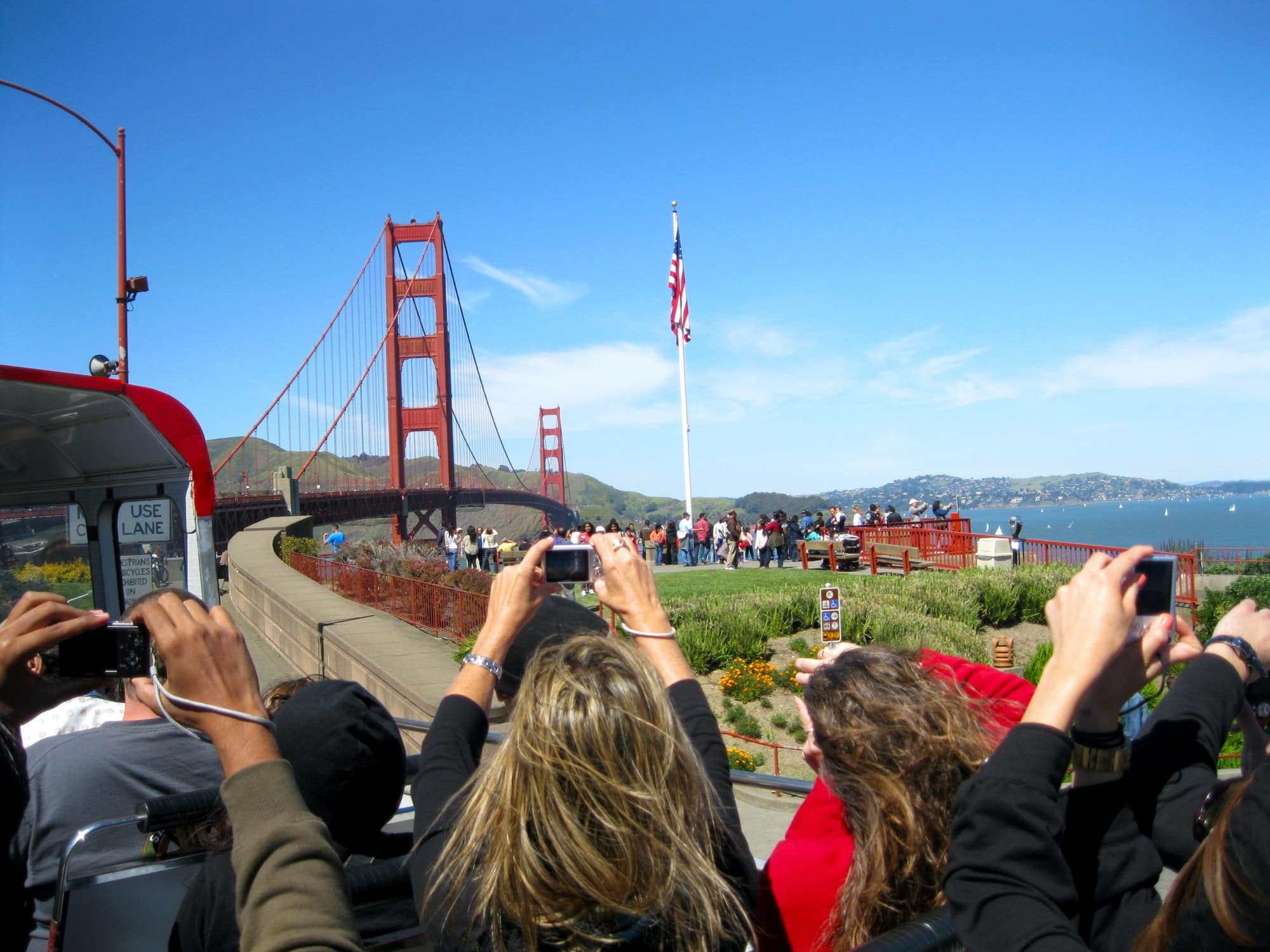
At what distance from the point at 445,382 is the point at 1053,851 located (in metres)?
50.9

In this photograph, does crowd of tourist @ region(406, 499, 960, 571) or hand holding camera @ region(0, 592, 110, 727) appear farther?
crowd of tourist @ region(406, 499, 960, 571)

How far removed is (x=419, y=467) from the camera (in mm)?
68562

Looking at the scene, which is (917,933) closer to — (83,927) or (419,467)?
(83,927)

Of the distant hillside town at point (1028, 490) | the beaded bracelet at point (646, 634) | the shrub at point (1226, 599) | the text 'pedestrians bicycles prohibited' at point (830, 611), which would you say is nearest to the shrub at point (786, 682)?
the text 'pedestrians bicycles prohibited' at point (830, 611)

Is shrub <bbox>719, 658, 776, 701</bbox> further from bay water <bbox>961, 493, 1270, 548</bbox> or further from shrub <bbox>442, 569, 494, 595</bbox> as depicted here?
bay water <bbox>961, 493, 1270, 548</bbox>

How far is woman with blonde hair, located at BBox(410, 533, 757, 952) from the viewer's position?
4.26 feet

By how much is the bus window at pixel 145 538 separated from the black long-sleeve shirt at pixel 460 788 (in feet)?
16.4

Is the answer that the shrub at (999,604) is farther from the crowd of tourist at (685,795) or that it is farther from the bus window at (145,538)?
the crowd of tourist at (685,795)

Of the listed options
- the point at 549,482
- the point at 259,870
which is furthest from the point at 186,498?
the point at 549,482

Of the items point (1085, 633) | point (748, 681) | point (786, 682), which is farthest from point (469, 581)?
point (1085, 633)

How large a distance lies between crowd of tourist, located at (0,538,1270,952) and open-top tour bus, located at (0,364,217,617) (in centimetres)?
394

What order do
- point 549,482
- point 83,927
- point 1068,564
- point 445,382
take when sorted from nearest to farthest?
point 83,927
point 1068,564
point 445,382
point 549,482

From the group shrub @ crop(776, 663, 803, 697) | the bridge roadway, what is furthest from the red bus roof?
the bridge roadway

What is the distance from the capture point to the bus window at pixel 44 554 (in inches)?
202
